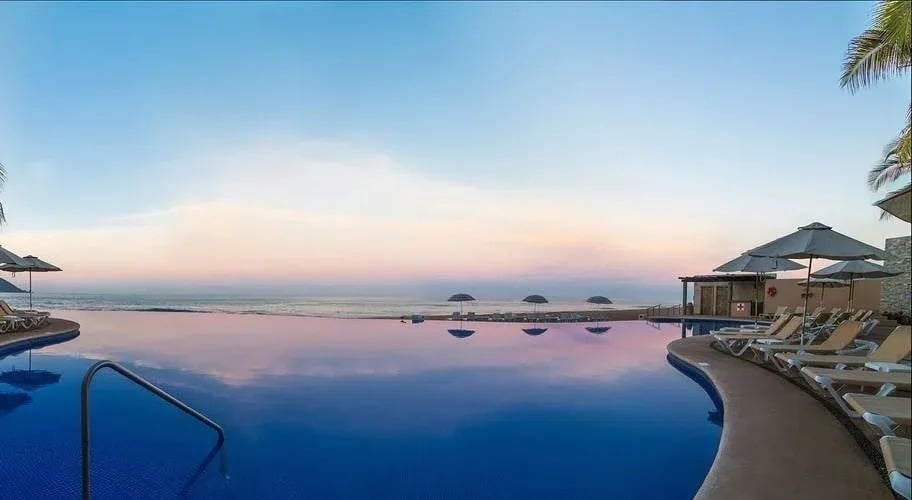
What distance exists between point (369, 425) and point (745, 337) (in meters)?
7.04

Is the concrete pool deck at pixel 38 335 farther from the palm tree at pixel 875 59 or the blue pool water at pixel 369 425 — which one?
the palm tree at pixel 875 59

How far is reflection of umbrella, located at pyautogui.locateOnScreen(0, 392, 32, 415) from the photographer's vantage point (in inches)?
260

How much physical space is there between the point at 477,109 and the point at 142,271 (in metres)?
20.1

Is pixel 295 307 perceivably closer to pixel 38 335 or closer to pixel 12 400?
pixel 38 335

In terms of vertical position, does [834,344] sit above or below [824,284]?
below

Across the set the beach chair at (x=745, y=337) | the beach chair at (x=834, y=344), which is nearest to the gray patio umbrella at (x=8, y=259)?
the beach chair at (x=745, y=337)

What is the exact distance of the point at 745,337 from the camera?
8.87m

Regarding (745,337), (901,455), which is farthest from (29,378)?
(745,337)

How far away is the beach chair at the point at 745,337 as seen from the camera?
28.9 feet

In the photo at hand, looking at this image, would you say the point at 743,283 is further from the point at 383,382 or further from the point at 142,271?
the point at 142,271

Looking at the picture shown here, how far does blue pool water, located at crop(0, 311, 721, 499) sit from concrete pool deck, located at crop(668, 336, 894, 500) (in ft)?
1.63

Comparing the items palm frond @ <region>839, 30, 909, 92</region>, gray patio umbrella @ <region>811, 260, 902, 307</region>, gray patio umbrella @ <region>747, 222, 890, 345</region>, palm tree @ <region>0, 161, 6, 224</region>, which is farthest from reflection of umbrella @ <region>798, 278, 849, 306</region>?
palm tree @ <region>0, 161, 6, 224</region>

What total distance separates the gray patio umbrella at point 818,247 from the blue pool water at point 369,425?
253 cm

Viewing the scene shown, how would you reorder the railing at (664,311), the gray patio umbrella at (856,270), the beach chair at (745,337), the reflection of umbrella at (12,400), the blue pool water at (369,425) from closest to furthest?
1. the blue pool water at (369,425)
2. the reflection of umbrella at (12,400)
3. the beach chair at (745,337)
4. the gray patio umbrella at (856,270)
5. the railing at (664,311)
